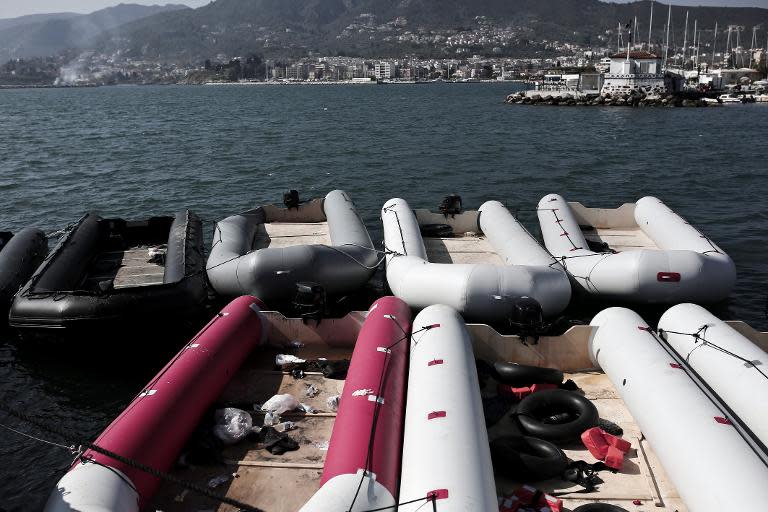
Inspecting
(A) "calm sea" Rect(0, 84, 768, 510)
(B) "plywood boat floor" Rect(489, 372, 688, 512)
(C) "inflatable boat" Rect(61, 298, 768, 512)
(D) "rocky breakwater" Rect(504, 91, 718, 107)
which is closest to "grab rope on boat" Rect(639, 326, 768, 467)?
(C) "inflatable boat" Rect(61, 298, 768, 512)

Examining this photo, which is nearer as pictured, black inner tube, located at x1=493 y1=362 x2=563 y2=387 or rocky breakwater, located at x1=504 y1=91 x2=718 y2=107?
black inner tube, located at x1=493 y1=362 x2=563 y2=387

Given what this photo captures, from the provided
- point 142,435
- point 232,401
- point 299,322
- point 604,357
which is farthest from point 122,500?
point 604,357

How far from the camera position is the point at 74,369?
11938 mm

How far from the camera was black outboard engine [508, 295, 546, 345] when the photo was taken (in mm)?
9977

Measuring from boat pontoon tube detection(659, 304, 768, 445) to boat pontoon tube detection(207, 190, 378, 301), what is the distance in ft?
19.2

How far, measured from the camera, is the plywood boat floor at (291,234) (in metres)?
15.9

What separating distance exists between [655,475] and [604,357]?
6.87 ft

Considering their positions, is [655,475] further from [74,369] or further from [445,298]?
[74,369]

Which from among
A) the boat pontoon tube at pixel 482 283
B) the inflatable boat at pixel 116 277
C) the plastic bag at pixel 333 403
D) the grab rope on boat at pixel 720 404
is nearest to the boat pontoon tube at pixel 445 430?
the plastic bag at pixel 333 403

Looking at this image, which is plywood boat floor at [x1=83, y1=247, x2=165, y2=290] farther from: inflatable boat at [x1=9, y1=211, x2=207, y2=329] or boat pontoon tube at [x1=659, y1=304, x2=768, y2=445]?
boat pontoon tube at [x1=659, y1=304, x2=768, y2=445]

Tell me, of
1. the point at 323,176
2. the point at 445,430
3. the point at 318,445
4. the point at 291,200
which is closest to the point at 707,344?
the point at 445,430

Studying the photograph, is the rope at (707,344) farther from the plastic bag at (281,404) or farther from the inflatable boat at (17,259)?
the inflatable boat at (17,259)

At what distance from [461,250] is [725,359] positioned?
307 inches

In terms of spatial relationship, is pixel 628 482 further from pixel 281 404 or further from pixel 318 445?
pixel 281 404
